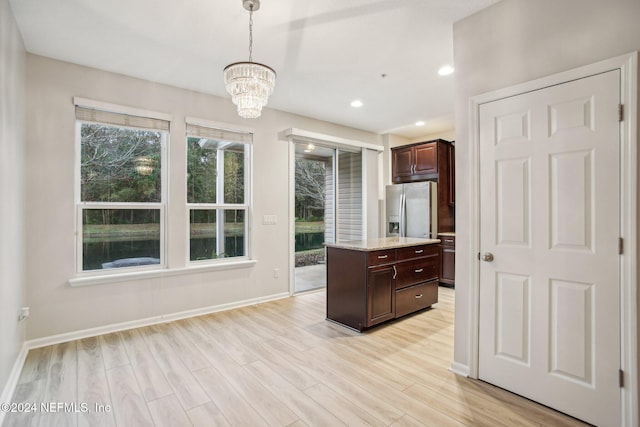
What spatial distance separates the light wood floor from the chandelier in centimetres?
202

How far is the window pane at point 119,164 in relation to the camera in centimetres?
334

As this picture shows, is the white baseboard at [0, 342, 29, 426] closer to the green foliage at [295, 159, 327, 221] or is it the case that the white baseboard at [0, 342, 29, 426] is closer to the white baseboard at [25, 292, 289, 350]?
the white baseboard at [25, 292, 289, 350]

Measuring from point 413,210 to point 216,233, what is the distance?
330cm

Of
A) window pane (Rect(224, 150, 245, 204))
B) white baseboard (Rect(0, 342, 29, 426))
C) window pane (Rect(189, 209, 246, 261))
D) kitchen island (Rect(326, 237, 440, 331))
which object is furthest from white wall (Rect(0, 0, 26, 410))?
kitchen island (Rect(326, 237, 440, 331))

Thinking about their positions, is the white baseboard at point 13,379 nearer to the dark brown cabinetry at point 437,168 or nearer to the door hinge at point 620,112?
the door hinge at point 620,112

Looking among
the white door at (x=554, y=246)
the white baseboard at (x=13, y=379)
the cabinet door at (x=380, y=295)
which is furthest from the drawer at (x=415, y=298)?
the white baseboard at (x=13, y=379)

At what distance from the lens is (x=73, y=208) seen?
3.19 metres

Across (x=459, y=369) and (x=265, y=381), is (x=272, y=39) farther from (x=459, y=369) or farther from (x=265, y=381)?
(x=459, y=369)

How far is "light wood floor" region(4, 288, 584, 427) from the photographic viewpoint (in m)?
1.92

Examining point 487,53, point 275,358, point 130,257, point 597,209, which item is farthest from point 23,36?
point 597,209

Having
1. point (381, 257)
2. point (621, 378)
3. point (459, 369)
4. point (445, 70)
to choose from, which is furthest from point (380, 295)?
point (445, 70)

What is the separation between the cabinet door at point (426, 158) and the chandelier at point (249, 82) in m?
3.89

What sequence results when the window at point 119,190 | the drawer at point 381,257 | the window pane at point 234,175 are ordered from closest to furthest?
the drawer at point 381,257
the window at point 119,190
the window pane at point 234,175

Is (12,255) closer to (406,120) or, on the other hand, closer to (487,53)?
(487,53)
